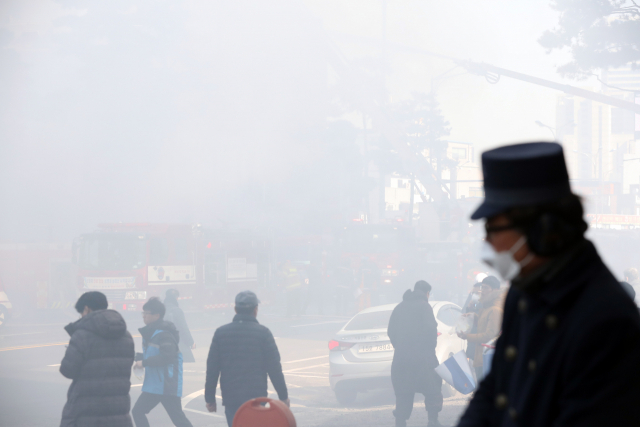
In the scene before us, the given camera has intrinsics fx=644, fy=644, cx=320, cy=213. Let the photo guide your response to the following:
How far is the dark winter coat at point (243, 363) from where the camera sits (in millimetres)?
5211

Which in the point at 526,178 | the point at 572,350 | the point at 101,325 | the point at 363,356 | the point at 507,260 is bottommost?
the point at 363,356

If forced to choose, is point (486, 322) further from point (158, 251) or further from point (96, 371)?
point (158, 251)

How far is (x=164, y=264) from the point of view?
65.8ft

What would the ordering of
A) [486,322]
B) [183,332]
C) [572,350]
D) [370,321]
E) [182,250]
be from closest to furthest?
[572,350] < [486,322] < [183,332] < [370,321] < [182,250]

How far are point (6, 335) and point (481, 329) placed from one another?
46.8 ft

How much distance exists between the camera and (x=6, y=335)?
16.9 m

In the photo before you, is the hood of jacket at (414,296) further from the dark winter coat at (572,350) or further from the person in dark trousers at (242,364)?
the dark winter coat at (572,350)

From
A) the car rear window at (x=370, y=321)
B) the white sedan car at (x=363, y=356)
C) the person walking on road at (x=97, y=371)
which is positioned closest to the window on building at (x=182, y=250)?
the car rear window at (x=370, y=321)

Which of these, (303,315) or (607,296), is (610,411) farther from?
(303,315)

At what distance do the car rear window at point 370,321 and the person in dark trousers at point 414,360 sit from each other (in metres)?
1.85

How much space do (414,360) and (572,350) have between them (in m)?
6.50

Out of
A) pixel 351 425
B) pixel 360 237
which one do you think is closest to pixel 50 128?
pixel 360 237

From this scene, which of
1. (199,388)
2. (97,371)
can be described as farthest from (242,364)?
(199,388)

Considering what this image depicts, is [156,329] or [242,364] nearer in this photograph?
[242,364]
